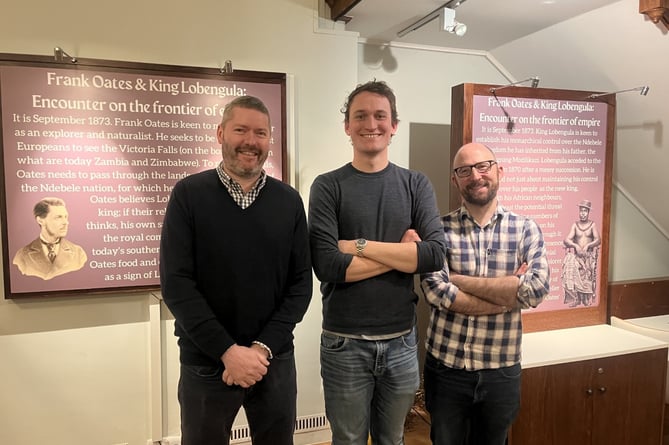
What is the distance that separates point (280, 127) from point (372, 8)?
0.77 m

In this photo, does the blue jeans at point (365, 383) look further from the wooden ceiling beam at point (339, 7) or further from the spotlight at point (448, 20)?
the wooden ceiling beam at point (339, 7)

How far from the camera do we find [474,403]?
1.83 metres

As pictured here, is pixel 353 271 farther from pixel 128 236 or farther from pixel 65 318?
pixel 65 318

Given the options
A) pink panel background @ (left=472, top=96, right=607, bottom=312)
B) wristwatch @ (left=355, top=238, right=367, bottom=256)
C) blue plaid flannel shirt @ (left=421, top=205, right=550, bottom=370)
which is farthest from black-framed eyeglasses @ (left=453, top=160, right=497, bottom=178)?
pink panel background @ (left=472, top=96, right=607, bottom=312)

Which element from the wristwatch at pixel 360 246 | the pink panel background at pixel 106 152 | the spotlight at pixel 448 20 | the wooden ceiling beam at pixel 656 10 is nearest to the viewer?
the wristwatch at pixel 360 246

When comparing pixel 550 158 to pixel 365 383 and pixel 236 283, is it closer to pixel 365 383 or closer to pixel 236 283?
pixel 365 383

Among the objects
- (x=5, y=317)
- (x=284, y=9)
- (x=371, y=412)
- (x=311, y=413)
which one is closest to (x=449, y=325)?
(x=371, y=412)

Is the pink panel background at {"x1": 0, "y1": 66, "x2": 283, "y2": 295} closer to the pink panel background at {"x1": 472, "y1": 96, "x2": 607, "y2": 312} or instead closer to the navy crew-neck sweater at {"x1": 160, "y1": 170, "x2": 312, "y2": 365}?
the navy crew-neck sweater at {"x1": 160, "y1": 170, "x2": 312, "y2": 365}

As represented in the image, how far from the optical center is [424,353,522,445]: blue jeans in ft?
5.89

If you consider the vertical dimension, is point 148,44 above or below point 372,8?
below

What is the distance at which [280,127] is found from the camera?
8.42ft

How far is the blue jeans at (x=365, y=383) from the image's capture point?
1605mm

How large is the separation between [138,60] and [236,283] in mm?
1457

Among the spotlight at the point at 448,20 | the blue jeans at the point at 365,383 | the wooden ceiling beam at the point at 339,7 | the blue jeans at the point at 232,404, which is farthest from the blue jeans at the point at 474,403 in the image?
the wooden ceiling beam at the point at 339,7
